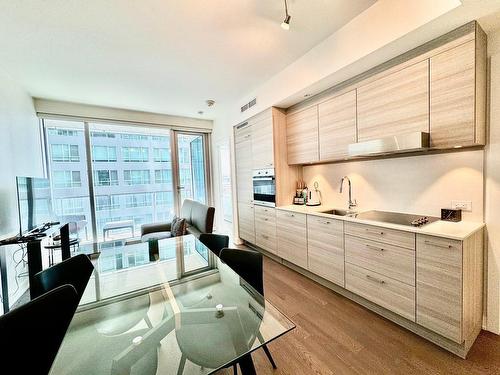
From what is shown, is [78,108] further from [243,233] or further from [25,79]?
[243,233]

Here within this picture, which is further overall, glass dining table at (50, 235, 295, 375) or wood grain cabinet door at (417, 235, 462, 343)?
wood grain cabinet door at (417, 235, 462, 343)

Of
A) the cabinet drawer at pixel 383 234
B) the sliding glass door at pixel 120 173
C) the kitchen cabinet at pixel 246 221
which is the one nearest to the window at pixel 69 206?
the sliding glass door at pixel 120 173

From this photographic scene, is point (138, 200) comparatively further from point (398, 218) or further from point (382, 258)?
point (398, 218)

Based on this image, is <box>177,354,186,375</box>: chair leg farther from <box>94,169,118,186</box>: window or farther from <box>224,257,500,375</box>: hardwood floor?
<box>94,169,118,186</box>: window

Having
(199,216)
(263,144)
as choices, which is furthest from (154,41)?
(199,216)

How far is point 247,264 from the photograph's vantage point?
1.68 meters

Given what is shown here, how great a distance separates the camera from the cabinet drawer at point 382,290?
1.77m

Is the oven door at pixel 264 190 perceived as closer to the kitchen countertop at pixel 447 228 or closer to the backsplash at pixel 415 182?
the backsplash at pixel 415 182

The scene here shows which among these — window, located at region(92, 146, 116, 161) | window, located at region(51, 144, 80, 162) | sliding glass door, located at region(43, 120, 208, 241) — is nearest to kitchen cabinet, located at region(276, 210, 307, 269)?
sliding glass door, located at region(43, 120, 208, 241)

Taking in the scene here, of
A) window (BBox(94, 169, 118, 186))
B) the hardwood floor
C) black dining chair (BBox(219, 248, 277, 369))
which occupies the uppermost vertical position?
window (BBox(94, 169, 118, 186))

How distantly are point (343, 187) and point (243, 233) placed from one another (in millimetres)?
2171

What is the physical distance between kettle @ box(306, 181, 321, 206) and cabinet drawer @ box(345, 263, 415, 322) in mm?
1092

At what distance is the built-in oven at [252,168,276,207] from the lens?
3.32 m

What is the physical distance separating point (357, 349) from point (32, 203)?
3.70 metres
